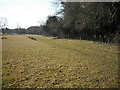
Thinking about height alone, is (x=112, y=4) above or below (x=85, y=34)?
above

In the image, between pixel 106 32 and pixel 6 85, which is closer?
pixel 6 85

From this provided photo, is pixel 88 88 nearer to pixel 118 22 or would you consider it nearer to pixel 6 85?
pixel 6 85

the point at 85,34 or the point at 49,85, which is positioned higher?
the point at 85,34

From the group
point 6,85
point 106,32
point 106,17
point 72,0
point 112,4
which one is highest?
point 72,0

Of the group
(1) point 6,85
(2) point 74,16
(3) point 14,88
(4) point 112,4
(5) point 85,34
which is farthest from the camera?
(5) point 85,34

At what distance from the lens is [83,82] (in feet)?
13.6

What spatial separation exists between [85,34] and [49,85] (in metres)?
30.2

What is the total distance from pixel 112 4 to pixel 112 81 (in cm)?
1307

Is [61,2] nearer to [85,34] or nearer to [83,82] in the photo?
[85,34]

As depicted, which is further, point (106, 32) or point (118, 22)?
point (106, 32)

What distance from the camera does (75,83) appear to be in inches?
160

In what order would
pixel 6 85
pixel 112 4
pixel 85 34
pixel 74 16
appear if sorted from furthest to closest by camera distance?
1. pixel 85 34
2. pixel 74 16
3. pixel 112 4
4. pixel 6 85

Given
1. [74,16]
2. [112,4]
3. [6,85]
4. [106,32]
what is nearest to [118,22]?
[112,4]

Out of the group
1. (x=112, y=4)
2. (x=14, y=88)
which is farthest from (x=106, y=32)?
(x=14, y=88)
